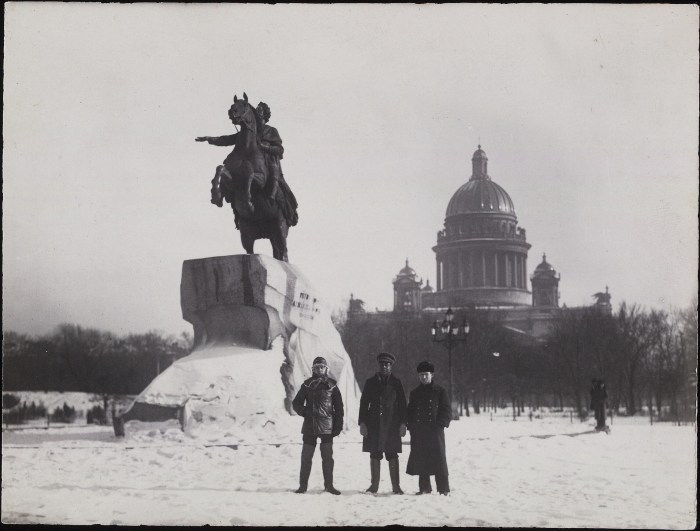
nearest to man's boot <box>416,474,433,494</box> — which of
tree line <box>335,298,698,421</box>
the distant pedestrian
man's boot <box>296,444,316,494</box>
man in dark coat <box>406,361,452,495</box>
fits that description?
man in dark coat <box>406,361,452,495</box>

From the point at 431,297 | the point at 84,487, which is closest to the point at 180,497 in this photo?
the point at 84,487

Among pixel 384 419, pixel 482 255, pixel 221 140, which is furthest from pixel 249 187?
pixel 482 255

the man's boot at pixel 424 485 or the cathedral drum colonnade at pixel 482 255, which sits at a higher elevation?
the cathedral drum colonnade at pixel 482 255

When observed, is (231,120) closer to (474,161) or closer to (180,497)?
(180,497)

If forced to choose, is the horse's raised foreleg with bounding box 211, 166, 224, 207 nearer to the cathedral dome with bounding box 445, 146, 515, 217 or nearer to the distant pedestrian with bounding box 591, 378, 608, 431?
the distant pedestrian with bounding box 591, 378, 608, 431

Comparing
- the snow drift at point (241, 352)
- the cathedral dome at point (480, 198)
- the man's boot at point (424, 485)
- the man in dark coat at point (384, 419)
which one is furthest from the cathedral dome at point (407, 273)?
the man's boot at point (424, 485)

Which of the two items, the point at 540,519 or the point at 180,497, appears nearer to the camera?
the point at 540,519

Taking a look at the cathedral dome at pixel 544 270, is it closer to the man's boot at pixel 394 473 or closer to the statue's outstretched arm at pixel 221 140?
the statue's outstretched arm at pixel 221 140
